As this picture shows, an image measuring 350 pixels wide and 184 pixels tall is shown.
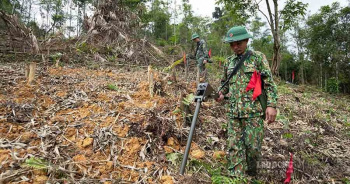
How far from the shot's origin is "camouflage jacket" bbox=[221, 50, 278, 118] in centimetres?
221

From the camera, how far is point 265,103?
223 cm

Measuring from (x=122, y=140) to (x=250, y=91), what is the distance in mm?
1520

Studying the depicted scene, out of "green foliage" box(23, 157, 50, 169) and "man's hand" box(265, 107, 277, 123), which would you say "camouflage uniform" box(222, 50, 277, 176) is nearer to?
"man's hand" box(265, 107, 277, 123)

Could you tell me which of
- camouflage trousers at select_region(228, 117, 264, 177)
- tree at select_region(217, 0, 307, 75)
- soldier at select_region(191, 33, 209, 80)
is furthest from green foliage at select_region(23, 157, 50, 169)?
tree at select_region(217, 0, 307, 75)

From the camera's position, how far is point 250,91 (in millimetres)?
2234

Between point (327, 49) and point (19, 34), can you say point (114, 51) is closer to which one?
point (19, 34)

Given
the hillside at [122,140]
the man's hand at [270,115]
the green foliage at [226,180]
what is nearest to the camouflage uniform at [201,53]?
the hillside at [122,140]

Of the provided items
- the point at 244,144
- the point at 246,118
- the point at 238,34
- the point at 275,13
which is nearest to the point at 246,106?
the point at 246,118

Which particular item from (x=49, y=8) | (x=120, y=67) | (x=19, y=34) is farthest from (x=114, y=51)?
(x=49, y=8)

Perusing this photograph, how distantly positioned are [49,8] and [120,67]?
26.5 metres

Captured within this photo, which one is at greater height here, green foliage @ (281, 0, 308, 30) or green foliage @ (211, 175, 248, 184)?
green foliage @ (281, 0, 308, 30)

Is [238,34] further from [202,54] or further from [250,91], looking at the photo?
[202,54]

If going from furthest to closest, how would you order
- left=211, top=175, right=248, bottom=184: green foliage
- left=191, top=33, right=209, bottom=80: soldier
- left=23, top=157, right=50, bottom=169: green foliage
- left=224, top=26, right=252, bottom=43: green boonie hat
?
1. left=191, top=33, right=209, bottom=80: soldier
2. left=224, top=26, right=252, bottom=43: green boonie hat
3. left=211, top=175, right=248, bottom=184: green foliage
4. left=23, top=157, right=50, bottom=169: green foliage

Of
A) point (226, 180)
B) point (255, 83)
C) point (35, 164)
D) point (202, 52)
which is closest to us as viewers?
point (35, 164)
